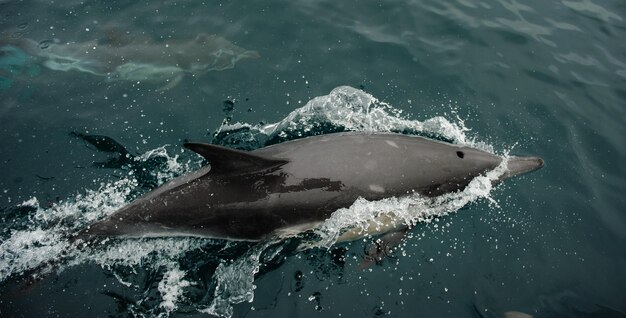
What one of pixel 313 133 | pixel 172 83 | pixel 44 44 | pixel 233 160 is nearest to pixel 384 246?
pixel 313 133

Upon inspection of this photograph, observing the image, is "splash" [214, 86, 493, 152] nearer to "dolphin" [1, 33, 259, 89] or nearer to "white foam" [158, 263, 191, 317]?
"dolphin" [1, 33, 259, 89]

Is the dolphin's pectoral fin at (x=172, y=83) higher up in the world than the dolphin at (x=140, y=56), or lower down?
lower down

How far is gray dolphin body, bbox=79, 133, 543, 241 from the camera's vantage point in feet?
14.8

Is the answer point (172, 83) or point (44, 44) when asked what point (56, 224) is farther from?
point (44, 44)

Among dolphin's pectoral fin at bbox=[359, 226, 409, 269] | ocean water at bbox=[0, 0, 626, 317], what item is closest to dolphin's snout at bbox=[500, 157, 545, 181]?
ocean water at bbox=[0, 0, 626, 317]

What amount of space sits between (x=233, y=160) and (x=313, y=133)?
2058 mm

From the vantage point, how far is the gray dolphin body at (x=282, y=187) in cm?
452

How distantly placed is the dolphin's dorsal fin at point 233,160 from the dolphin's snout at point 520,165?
3.01 metres

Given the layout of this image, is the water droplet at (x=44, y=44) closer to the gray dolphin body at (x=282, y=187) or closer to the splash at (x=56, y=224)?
the splash at (x=56, y=224)

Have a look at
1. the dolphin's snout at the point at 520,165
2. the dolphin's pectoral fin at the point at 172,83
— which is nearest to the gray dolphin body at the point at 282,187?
the dolphin's snout at the point at 520,165

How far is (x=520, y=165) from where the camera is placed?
18.8 ft

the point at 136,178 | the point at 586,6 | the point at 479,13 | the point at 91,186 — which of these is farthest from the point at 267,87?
the point at 586,6

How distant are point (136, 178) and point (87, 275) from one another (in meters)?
1.35

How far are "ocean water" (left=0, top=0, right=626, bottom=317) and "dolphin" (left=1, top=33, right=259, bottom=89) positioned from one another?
4 cm
